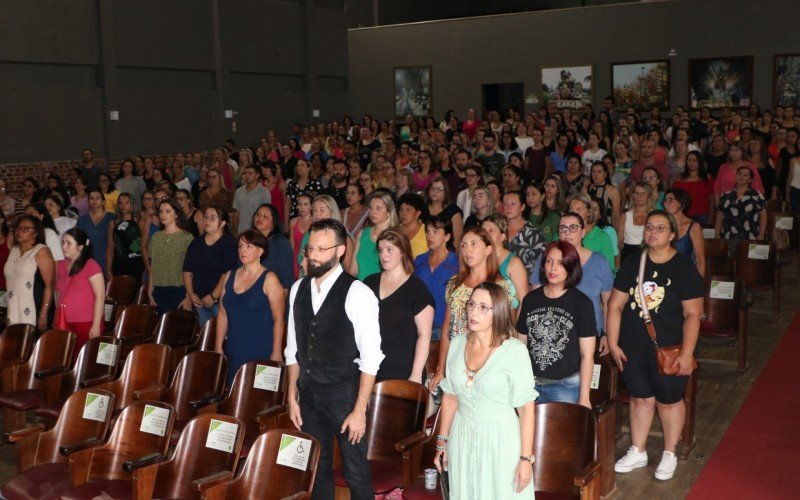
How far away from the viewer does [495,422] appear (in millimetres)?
3631

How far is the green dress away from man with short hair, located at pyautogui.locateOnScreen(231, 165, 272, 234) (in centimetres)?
640

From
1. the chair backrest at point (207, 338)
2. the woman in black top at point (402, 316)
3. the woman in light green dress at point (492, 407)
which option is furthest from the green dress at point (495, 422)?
the chair backrest at point (207, 338)

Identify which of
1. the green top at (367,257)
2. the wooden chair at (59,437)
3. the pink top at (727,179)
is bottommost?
the wooden chair at (59,437)

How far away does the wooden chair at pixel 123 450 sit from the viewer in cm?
445

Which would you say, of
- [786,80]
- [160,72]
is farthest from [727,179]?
[160,72]

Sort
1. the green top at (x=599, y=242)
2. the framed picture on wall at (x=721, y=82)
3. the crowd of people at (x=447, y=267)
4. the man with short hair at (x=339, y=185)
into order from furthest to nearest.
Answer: the framed picture on wall at (x=721, y=82) → the man with short hair at (x=339, y=185) → the green top at (x=599, y=242) → the crowd of people at (x=447, y=267)

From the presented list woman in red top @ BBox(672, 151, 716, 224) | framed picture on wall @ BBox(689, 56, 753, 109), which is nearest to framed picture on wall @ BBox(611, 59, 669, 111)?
framed picture on wall @ BBox(689, 56, 753, 109)

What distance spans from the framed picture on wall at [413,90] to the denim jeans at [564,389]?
15.7 metres

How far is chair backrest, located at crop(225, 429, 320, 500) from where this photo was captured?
3926mm

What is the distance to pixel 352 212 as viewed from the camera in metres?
8.08

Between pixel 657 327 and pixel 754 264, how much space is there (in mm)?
3742

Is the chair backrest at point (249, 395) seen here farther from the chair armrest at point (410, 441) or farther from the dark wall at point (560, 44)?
the dark wall at point (560, 44)

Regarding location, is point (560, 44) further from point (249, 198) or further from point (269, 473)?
point (269, 473)

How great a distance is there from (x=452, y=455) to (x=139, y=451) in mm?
1770
